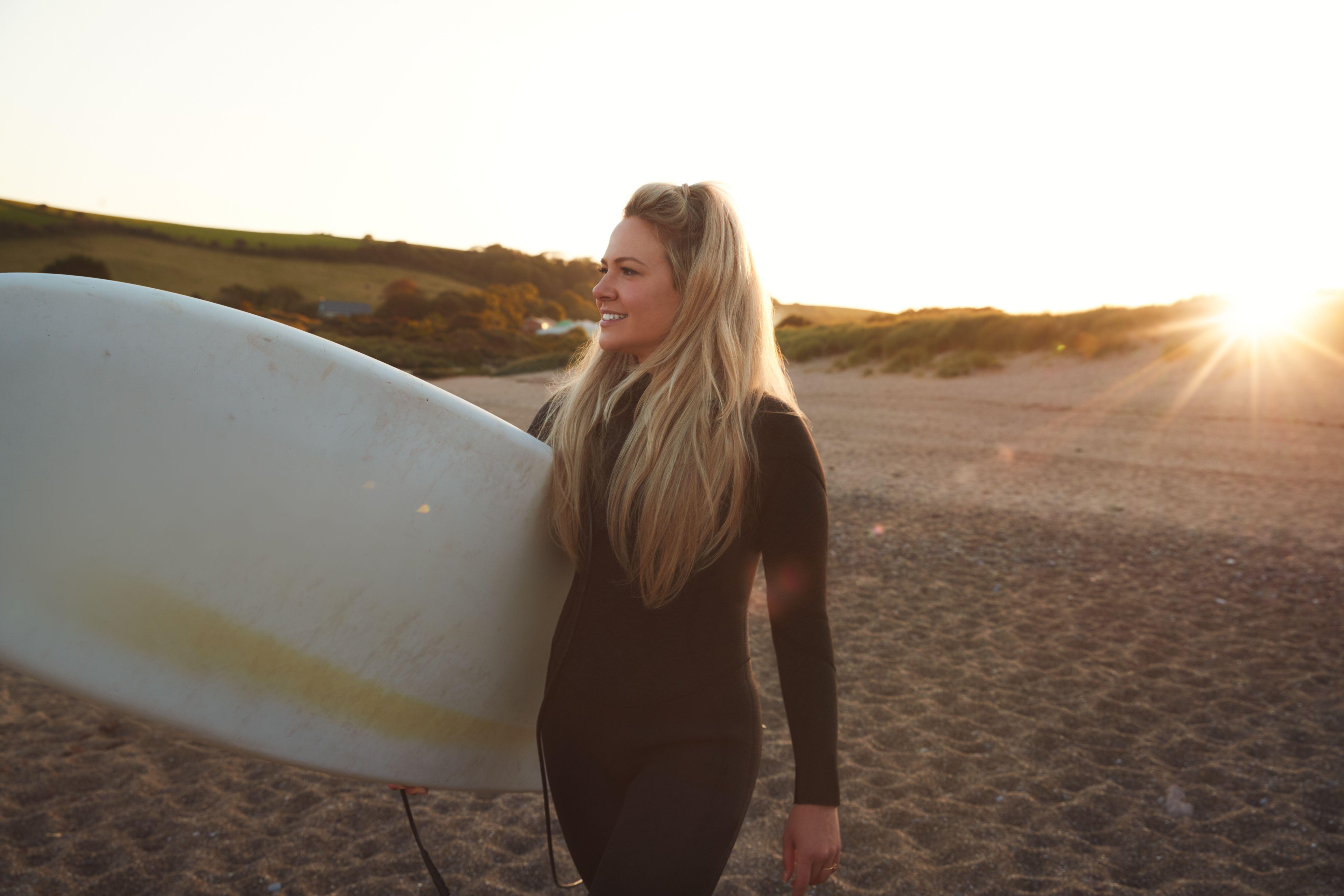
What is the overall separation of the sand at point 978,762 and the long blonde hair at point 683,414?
1703 mm

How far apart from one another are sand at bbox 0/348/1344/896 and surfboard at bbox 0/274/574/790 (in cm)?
141

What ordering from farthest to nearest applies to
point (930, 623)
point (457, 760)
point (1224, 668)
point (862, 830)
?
1. point (930, 623)
2. point (1224, 668)
3. point (862, 830)
4. point (457, 760)

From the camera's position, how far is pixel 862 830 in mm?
2781

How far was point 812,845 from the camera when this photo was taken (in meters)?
1.25

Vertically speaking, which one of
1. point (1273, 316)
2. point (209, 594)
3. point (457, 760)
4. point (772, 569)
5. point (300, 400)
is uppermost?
point (1273, 316)

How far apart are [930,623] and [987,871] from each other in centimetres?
246

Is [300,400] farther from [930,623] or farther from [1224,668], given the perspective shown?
[1224,668]

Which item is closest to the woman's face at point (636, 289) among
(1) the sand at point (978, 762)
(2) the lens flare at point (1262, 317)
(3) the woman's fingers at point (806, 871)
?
(3) the woman's fingers at point (806, 871)

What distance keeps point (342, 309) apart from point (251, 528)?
126ft

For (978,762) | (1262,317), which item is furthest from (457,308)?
(978,762)

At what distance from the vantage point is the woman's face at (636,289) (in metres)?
1.38

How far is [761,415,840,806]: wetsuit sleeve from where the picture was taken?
4.14 ft

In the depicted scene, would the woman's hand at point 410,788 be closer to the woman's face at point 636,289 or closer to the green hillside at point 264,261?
the woman's face at point 636,289

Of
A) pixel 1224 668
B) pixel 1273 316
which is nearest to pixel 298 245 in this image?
pixel 1273 316
